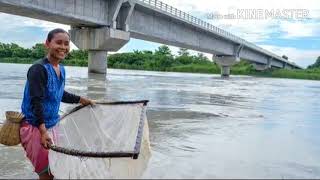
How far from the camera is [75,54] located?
10569cm

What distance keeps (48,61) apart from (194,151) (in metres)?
2.90

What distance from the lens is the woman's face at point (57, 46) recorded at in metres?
3.93

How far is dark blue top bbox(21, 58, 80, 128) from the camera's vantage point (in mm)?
3730

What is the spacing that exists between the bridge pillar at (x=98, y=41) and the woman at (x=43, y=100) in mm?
30759

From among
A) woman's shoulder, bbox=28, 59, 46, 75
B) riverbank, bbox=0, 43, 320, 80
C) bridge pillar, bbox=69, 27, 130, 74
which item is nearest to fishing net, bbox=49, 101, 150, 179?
woman's shoulder, bbox=28, 59, 46, 75

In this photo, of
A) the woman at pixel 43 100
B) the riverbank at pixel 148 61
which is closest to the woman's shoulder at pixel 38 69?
the woman at pixel 43 100

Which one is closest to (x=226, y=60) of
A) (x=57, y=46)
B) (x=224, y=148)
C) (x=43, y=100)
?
(x=224, y=148)

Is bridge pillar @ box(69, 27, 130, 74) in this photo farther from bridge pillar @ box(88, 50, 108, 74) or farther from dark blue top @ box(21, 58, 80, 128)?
dark blue top @ box(21, 58, 80, 128)

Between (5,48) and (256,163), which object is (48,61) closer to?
(256,163)

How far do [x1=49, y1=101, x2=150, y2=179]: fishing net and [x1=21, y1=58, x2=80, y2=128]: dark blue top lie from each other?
0.88 ft

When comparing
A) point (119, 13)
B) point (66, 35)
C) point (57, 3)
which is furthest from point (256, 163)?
point (119, 13)

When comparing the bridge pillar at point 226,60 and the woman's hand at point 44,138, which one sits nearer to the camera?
the woman's hand at point 44,138

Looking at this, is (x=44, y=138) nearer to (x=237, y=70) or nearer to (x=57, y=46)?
(x=57, y=46)

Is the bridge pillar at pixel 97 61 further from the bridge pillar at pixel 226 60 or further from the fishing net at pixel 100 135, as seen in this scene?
the fishing net at pixel 100 135
